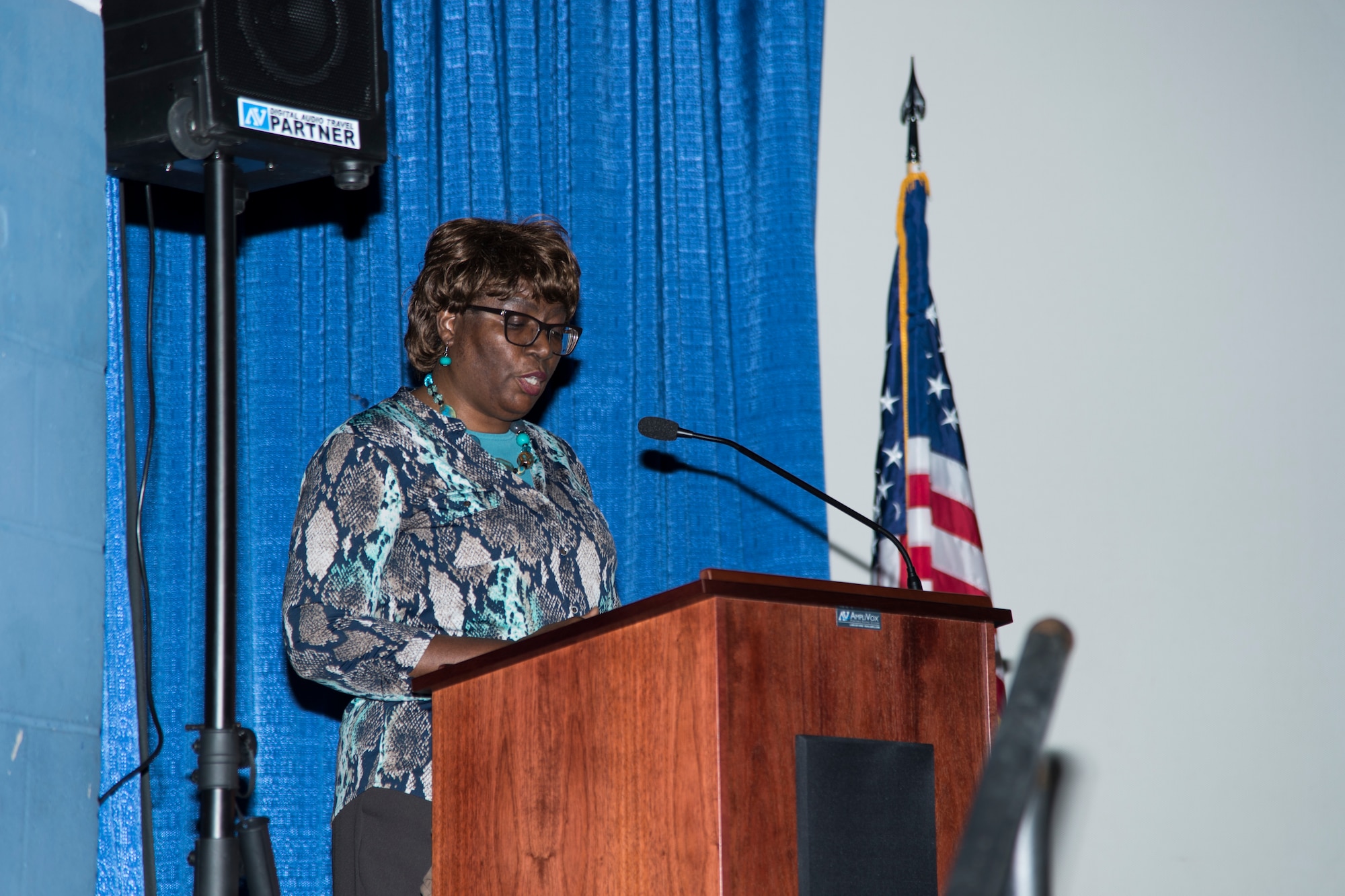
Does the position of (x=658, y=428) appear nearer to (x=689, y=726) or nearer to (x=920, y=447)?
(x=689, y=726)

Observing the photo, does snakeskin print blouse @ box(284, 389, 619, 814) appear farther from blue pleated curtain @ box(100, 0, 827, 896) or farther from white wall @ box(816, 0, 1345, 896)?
white wall @ box(816, 0, 1345, 896)

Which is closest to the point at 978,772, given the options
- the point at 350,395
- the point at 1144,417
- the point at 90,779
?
the point at 90,779

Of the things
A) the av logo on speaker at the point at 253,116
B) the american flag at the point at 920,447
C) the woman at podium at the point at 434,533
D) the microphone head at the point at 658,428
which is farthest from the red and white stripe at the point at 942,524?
the av logo on speaker at the point at 253,116

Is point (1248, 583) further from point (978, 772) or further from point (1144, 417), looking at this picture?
point (978, 772)

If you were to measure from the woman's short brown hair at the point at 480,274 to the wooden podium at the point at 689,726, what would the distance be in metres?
0.77

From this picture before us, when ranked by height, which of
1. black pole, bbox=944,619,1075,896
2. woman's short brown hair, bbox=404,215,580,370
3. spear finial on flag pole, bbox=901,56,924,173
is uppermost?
spear finial on flag pole, bbox=901,56,924,173

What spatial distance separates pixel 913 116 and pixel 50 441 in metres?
2.25

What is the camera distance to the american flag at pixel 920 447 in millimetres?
3424

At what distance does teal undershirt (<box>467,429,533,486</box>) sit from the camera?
241 cm

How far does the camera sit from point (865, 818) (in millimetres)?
1648

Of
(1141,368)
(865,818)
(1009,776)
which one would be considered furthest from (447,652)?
(1141,368)

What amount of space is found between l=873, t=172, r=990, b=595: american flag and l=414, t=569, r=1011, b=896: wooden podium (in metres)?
1.55

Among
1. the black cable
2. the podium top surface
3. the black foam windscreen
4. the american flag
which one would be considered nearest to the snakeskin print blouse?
the podium top surface

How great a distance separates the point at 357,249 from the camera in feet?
10.4
